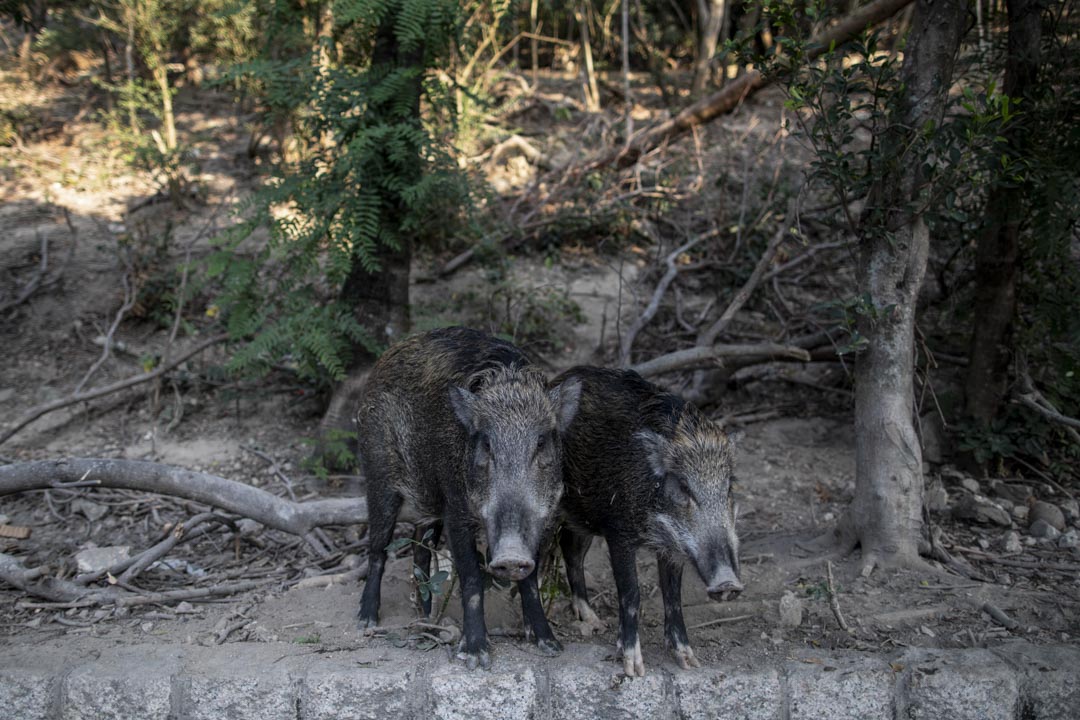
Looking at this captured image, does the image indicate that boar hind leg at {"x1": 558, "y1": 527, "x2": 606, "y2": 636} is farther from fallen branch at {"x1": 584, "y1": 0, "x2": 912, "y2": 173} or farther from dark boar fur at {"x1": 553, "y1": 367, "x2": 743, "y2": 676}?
fallen branch at {"x1": 584, "y1": 0, "x2": 912, "y2": 173}

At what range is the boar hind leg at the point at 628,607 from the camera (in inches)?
164

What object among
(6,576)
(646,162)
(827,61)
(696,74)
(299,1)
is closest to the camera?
(827,61)

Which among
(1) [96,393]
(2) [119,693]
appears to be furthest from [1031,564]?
(1) [96,393]

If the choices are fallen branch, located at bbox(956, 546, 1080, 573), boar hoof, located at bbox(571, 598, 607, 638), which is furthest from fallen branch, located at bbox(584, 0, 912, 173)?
boar hoof, located at bbox(571, 598, 607, 638)

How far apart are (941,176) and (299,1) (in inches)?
215

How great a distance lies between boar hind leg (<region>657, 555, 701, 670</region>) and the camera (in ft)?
13.9

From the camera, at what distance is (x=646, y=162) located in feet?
32.1

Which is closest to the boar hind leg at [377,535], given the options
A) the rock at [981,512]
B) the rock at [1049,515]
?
the rock at [981,512]

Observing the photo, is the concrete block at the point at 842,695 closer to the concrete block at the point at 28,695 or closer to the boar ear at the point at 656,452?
the boar ear at the point at 656,452

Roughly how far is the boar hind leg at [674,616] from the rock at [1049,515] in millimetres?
2693

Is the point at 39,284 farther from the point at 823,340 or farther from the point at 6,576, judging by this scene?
the point at 823,340

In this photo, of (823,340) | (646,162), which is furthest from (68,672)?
(646,162)

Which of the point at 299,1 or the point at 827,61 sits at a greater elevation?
the point at 299,1

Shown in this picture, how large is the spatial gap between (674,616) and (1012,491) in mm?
3002
